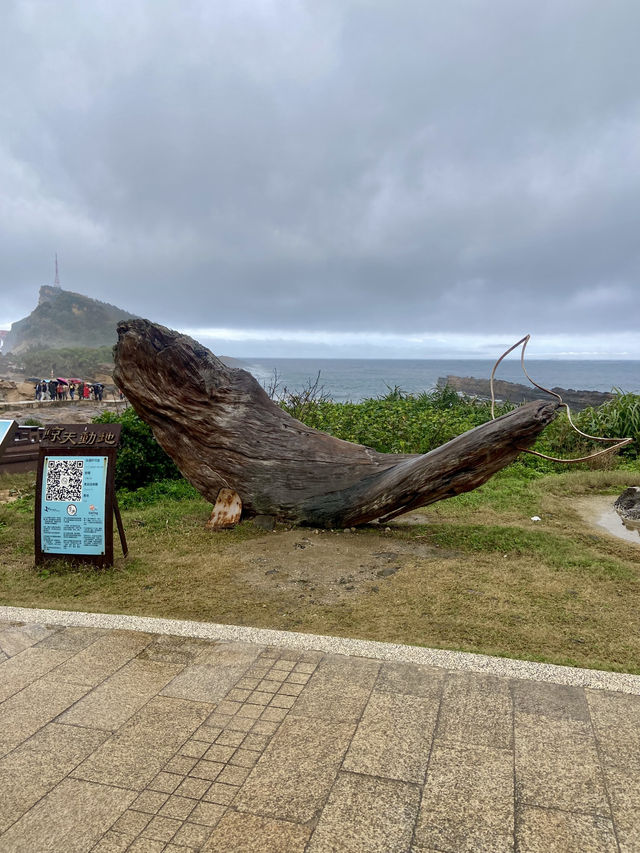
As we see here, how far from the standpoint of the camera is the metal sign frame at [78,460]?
553cm

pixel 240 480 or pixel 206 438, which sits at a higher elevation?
pixel 206 438

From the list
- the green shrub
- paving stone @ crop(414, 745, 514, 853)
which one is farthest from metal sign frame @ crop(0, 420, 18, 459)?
paving stone @ crop(414, 745, 514, 853)

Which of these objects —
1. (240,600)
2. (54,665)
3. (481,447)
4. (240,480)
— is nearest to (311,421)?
(240,480)

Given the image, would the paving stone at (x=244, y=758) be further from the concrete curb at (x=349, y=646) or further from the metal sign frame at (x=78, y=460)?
the metal sign frame at (x=78, y=460)

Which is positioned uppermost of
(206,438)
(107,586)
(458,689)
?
(206,438)

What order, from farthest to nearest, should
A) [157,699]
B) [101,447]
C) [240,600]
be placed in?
[101,447] → [240,600] → [157,699]

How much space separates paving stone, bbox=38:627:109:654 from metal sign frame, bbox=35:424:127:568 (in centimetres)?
148

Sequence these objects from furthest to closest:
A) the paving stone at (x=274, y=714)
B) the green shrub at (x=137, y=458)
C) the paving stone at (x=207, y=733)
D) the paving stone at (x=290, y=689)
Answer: the green shrub at (x=137, y=458) → the paving stone at (x=290, y=689) → the paving stone at (x=274, y=714) → the paving stone at (x=207, y=733)

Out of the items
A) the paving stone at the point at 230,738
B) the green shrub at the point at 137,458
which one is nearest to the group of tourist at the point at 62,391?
the green shrub at the point at 137,458

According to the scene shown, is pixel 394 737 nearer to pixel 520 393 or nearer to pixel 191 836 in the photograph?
pixel 191 836

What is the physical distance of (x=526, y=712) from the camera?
301cm

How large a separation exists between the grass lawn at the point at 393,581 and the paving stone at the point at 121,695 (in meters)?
0.91

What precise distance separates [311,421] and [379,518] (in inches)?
212

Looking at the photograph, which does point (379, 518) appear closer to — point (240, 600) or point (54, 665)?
point (240, 600)
